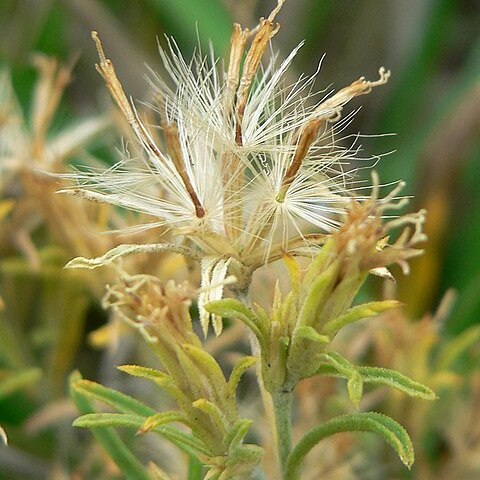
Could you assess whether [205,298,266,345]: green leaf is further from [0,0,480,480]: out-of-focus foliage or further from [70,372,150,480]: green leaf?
[0,0,480,480]: out-of-focus foliage

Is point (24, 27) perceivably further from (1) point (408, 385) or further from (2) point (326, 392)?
(1) point (408, 385)

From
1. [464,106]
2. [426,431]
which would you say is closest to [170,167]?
[426,431]

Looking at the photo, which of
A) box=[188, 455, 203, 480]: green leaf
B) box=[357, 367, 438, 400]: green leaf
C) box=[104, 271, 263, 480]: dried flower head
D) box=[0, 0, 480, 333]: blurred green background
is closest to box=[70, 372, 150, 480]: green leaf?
box=[188, 455, 203, 480]: green leaf

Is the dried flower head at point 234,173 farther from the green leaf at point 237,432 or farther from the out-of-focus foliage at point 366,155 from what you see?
the out-of-focus foliage at point 366,155

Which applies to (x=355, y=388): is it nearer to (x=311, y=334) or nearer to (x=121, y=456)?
(x=311, y=334)

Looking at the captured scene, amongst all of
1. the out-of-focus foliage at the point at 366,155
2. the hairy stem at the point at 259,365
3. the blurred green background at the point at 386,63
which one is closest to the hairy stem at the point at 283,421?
the hairy stem at the point at 259,365

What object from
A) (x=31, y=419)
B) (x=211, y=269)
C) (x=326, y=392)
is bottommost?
(x=31, y=419)

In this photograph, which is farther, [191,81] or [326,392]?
[326,392]
